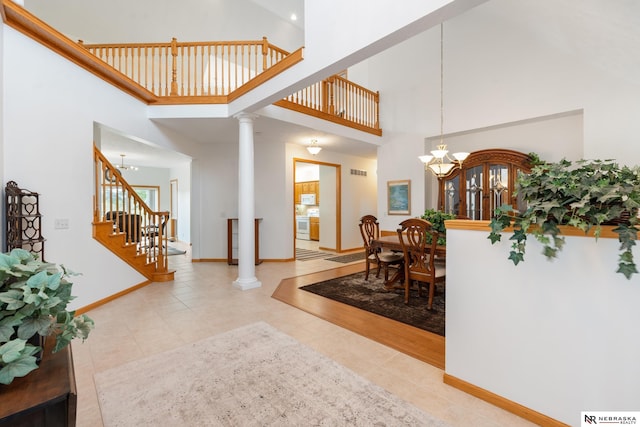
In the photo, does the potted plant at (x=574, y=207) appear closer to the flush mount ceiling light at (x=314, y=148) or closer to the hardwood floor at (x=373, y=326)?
the hardwood floor at (x=373, y=326)

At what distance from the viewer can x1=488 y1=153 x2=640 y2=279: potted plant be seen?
4.19ft

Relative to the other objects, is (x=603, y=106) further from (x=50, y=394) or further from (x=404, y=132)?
(x=50, y=394)

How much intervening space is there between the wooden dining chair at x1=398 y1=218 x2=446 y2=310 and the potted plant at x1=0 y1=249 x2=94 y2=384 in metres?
2.85

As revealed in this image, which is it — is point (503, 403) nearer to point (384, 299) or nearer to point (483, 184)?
point (384, 299)

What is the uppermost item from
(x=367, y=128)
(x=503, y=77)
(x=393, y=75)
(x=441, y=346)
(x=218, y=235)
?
(x=393, y=75)

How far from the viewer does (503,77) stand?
15.6 ft

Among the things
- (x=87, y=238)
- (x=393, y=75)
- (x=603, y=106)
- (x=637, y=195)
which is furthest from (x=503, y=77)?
(x=87, y=238)

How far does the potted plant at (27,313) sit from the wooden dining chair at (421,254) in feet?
9.36

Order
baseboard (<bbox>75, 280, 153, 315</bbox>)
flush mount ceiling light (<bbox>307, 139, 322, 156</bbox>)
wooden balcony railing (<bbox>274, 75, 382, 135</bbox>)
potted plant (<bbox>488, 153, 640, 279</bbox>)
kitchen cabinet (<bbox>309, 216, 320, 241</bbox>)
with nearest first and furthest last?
potted plant (<bbox>488, 153, 640, 279</bbox>), baseboard (<bbox>75, 280, 153, 315</bbox>), wooden balcony railing (<bbox>274, 75, 382, 135</bbox>), flush mount ceiling light (<bbox>307, 139, 322, 156</bbox>), kitchen cabinet (<bbox>309, 216, 320, 241</bbox>)

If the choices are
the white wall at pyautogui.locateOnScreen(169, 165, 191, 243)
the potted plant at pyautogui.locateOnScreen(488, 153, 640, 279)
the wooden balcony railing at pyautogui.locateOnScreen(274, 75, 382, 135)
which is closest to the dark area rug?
the potted plant at pyautogui.locateOnScreen(488, 153, 640, 279)

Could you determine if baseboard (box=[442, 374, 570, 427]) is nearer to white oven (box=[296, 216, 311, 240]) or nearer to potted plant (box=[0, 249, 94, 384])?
potted plant (box=[0, 249, 94, 384])

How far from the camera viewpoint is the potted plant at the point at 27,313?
778 millimetres

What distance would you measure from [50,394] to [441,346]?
2553 millimetres

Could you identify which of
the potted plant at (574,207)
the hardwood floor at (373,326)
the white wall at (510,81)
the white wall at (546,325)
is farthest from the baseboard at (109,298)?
the white wall at (510,81)
